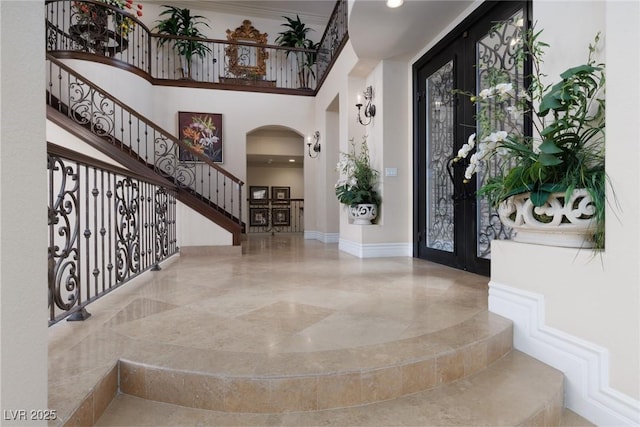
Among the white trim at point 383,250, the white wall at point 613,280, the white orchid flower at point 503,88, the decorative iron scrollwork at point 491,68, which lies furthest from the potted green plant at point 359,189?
the white wall at point 613,280

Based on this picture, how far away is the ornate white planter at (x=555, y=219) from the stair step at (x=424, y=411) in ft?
2.26

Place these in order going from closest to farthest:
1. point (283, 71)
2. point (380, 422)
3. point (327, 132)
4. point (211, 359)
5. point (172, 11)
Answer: point (380, 422)
point (211, 359)
point (327, 132)
point (172, 11)
point (283, 71)

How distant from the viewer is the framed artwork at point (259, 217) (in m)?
11.4

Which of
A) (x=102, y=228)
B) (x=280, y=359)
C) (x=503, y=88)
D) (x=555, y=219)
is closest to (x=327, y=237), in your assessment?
(x=102, y=228)

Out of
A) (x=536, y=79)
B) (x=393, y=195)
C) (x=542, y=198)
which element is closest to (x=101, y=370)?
(x=542, y=198)

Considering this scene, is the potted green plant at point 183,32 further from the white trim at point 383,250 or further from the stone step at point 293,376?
the stone step at point 293,376

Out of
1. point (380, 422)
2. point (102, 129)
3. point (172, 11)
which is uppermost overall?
point (172, 11)

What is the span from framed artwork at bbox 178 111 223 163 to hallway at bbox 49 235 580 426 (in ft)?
17.3

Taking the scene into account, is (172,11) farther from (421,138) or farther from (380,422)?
(380,422)

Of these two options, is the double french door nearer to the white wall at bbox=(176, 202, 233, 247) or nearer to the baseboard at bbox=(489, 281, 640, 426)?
the baseboard at bbox=(489, 281, 640, 426)

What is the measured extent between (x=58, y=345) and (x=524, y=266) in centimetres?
241

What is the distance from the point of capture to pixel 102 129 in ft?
18.6

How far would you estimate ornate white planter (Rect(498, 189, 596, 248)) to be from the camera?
1570mm

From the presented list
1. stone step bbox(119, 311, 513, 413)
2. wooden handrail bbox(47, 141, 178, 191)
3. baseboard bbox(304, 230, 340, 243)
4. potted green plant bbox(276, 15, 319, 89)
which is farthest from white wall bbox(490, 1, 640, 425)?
potted green plant bbox(276, 15, 319, 89)
